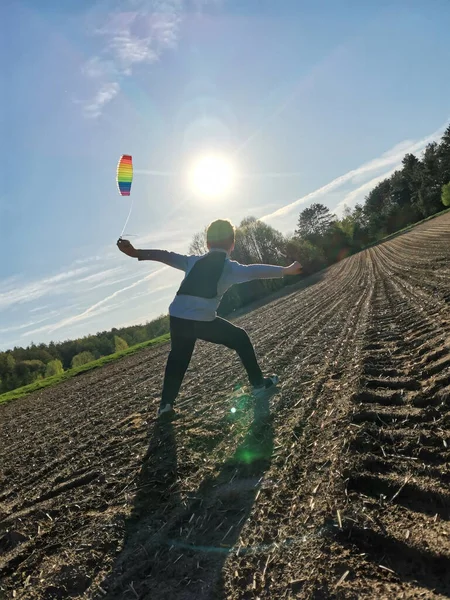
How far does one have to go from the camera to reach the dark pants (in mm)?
4910

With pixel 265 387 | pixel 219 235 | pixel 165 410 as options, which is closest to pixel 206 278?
pixel 219 235

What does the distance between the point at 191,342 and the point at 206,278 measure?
2.66ft

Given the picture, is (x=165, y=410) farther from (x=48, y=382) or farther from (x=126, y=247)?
(x=48, y=382)

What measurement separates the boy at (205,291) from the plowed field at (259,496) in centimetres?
71

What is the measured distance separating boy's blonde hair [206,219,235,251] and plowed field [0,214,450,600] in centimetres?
197

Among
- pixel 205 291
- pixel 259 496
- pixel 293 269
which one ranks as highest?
pixel 205 291

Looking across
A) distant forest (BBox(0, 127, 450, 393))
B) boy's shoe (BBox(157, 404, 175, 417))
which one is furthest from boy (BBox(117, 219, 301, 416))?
distant forest (BBox(0, 127, 450, 393))

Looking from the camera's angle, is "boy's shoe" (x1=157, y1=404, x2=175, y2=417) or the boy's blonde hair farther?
"boy's shoe" (x1=157, y1=404, x2=175, y2=417)

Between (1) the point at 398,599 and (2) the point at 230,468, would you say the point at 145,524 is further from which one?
(1) the point at 398,599

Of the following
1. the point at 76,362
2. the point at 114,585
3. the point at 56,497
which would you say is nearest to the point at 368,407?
the point at 114,585

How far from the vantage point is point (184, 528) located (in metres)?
2.61

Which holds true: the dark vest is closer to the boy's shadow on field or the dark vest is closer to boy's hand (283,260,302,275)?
boy's hand (283,260,302,275)

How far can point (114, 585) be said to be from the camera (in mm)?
2209

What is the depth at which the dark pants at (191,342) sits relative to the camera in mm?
4910
